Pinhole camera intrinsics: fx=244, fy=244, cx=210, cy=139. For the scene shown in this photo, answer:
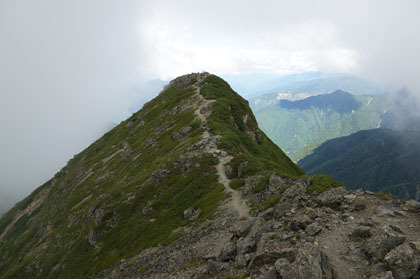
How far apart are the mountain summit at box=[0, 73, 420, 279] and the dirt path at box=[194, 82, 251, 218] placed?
23cm

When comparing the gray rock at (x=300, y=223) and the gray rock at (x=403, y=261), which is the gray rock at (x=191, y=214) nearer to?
the gray rock at (x=300, y=223)

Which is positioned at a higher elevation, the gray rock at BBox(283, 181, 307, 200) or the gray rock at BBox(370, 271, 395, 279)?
the gray rock at BBox(370, 271, 395, 279)

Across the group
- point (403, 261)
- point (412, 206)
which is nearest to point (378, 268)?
point (403, 261)

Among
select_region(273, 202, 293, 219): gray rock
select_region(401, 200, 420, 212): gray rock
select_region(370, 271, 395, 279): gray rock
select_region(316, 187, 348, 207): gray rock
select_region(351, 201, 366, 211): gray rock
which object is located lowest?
select_region(401, 200, 420, 212): gray rock

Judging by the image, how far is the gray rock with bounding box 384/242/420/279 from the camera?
1311 centimetres

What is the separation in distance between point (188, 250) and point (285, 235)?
14.4m

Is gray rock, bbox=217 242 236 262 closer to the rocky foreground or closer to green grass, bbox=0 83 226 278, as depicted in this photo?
the rocky foreground

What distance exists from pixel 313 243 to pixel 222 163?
3210 cm

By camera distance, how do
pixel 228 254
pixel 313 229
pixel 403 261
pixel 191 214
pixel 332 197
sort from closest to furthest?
1. pixel 403 261
2. pixel 313 229
3. pixel 228 254
4. pixel 332 197
5. pixel 191 214

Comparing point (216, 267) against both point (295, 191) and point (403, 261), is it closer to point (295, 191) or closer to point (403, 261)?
point (403, 261)

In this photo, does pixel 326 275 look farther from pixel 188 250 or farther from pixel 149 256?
pixel 149 256

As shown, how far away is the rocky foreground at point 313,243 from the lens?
49.3 ft

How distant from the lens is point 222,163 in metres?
49.8

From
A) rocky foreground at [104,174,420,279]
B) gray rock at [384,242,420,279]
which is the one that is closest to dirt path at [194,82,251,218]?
rocky foreground at [104,174,420,279]
